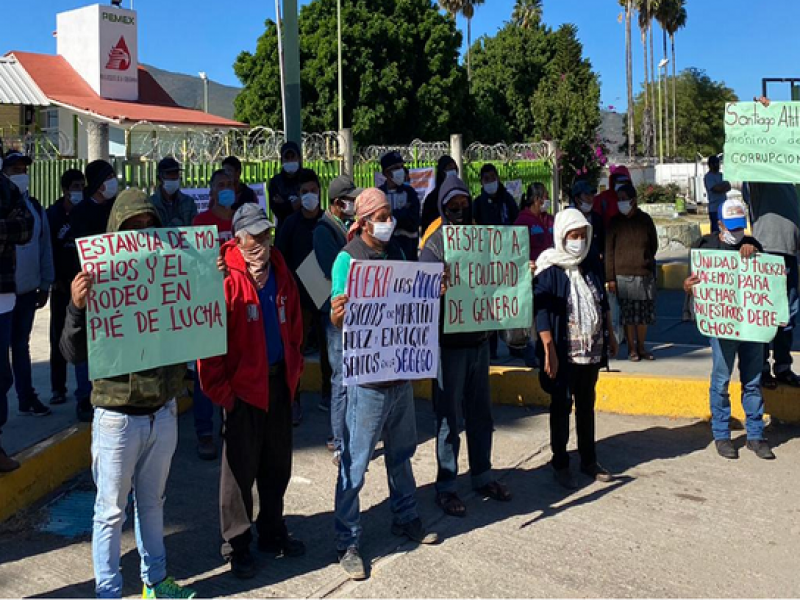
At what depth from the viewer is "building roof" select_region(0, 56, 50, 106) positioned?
32.3 meters

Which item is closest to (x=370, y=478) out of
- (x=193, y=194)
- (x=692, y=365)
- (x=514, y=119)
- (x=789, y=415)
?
(x=789, y=415)

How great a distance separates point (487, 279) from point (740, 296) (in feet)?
6.63

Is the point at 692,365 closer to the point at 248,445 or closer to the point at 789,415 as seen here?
the point at 789,415

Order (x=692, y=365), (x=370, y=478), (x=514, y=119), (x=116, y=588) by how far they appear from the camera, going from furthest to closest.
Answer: (x=514, y=119) → (x=692, y=365) → (x=370, y=478) → (x=116, y=588)

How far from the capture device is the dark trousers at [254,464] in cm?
463

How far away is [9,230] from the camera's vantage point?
552 cm

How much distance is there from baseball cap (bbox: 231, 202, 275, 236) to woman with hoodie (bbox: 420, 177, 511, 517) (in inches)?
46.5

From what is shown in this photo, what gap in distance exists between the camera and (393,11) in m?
42.5

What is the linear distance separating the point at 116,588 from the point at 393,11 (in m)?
41.3

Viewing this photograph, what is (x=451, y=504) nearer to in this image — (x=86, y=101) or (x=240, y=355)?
(x=240, y=355)

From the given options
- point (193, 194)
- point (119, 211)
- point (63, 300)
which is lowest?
point (63, 300)

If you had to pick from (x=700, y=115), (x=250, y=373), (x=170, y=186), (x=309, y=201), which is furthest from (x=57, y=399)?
(x=700, y=115)

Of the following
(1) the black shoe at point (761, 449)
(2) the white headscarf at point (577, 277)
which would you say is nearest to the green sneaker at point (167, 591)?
(2) the white headscarf at point (577, 277)

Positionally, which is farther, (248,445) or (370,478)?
(370,478)
